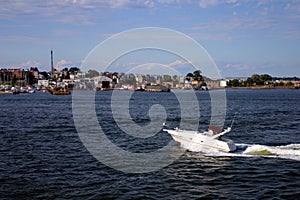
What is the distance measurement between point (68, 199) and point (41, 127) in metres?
29.1

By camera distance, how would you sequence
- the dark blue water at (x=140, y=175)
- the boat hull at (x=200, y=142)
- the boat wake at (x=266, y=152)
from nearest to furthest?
1. the dark blue water at (x=140, y=175)
2. the boat wake at (x=266, y=152)
3. the boat hull at (x=200, y=142)

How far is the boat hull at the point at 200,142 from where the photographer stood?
3206cm

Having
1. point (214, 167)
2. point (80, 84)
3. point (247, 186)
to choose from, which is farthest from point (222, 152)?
point (80, 84)

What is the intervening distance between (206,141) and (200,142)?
597mm

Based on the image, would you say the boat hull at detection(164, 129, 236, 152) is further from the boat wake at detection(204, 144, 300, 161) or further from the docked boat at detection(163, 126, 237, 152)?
the boat wake at detection(204, 144, 300, 161)

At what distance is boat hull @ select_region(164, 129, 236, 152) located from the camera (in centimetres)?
3206

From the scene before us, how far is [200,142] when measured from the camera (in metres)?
33.2

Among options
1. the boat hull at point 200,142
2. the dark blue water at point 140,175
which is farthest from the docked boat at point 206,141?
the dark blue water at point 140,175

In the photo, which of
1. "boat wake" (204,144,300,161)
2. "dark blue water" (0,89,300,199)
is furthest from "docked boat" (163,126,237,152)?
"dark blue water" (0,89,300,199)

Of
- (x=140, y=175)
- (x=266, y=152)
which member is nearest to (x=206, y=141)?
(x=266, y=152)

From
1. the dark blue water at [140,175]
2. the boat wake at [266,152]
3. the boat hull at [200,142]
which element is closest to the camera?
the dark blue water at [140,175]

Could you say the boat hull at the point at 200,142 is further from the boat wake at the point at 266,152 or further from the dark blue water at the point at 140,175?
the dark blue water at the point at 140,175

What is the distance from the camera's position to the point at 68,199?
20344 mm

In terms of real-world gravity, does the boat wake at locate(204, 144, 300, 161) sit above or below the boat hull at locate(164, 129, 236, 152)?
below
